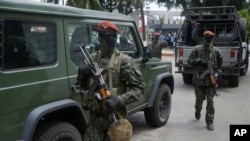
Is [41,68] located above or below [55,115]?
above

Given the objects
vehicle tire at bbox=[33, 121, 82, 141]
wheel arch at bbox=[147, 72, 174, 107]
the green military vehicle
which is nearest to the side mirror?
wheel arch at bbox=[147, 72, 174, 107]

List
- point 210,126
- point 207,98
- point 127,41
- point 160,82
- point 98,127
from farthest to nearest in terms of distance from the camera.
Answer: point 207,98 → point 210,126 → point 160,82 → point 127,41 → point 98,127

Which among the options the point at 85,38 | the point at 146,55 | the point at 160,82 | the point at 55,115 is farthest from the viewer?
the point at 160,82

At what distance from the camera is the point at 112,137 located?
2986 millimetres

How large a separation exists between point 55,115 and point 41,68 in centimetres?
53

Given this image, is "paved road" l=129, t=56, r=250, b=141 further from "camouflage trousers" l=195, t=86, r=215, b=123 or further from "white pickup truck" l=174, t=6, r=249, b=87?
"white pickup truck" l=174, t=6, r=249, b=87

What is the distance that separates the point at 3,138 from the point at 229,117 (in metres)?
4.91

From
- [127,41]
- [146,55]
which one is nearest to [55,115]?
[127,41]

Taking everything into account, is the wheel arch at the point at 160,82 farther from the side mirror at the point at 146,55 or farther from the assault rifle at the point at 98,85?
the assault rifle at the point at 98,85

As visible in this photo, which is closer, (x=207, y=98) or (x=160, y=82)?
(x=160, y=82)

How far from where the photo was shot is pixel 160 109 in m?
6.14

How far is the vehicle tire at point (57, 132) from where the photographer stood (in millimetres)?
3391

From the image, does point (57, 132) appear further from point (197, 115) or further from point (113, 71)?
point (197, 115)

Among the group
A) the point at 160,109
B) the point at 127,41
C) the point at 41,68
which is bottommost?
the point at 160,109
